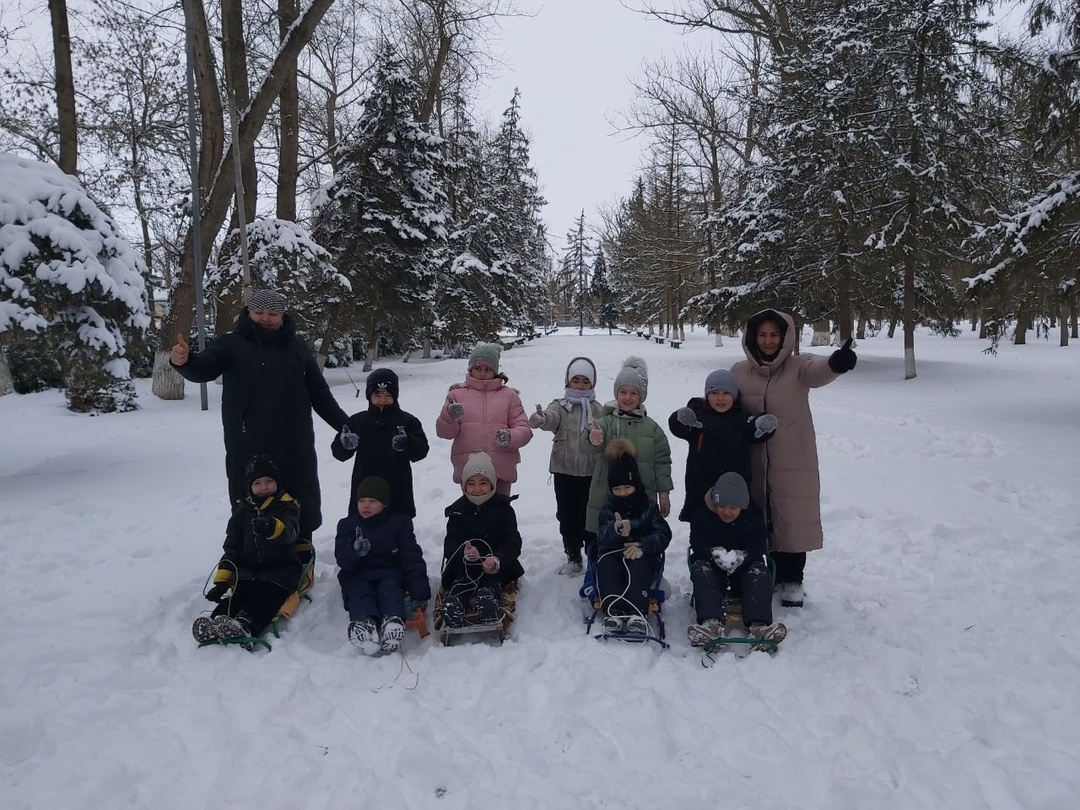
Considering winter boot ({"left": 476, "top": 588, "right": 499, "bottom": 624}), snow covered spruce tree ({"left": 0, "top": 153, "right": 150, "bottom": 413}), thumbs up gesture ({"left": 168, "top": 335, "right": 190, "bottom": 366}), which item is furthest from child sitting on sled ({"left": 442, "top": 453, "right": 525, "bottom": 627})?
snow covered spruce tree ({"left": 0, "top": 153, "right": 150, "bottom": 413})

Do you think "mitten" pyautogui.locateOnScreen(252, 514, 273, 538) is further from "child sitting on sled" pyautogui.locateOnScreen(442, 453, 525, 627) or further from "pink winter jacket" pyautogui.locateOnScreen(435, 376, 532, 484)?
"pink winter jacket" pyautogui.locateOnScreen(435, 376, 532, 484)

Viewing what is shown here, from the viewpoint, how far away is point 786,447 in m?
4.06

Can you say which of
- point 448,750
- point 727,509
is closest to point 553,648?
point 448,750

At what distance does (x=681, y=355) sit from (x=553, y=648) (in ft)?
67.5

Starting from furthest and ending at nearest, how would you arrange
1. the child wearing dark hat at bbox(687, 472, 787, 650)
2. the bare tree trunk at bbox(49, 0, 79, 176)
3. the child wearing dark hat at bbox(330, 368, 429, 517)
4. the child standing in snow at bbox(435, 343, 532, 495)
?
the bare tree trunk at bbox(49, 0, 79, 176)
the child standing in snow at bbox(435, 343, 532, 495)
the child wearing dark hat at bbox(330, 368, 429, 517)
the child wearing dark hat at bbox(687, 472, 787, 650)

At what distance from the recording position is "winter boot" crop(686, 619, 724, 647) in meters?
3.58

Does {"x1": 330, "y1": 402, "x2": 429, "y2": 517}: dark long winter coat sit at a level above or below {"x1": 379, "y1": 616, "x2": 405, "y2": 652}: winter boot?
above

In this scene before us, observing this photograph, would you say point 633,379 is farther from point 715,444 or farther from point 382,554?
point 382,554

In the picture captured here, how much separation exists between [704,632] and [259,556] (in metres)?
2.76

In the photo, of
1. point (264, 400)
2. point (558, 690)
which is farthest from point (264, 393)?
point (558, 690)

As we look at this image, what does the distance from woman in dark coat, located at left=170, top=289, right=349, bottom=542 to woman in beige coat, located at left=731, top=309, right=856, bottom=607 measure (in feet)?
9.45

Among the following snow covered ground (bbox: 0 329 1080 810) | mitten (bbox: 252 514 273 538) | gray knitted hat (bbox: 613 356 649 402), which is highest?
gray knitted hat (bbox: 613 356 649 402)

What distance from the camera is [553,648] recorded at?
3.61 meters

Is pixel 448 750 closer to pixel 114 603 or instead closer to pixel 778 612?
pixel 778 612
